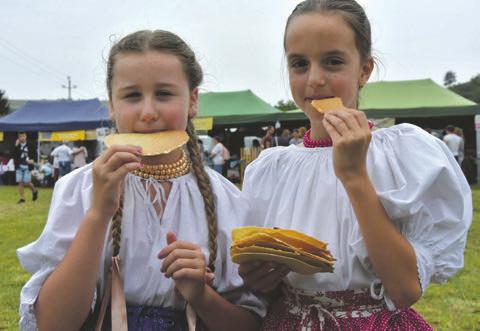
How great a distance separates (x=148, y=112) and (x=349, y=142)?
0.60 meters

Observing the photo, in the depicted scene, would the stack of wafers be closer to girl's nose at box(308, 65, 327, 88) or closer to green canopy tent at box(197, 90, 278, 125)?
girl's nose at box(308, 65, 327, 88)

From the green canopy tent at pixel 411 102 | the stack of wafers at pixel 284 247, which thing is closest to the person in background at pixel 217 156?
the green canopy tent at pixel 411 102

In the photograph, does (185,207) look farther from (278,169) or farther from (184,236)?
(278,169)

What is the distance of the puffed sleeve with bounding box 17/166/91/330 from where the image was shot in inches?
57.7

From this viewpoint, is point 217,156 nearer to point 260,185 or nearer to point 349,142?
point 260,185

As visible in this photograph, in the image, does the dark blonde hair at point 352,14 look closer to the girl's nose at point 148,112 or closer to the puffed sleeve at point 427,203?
the puffed sleeve at point 427,203

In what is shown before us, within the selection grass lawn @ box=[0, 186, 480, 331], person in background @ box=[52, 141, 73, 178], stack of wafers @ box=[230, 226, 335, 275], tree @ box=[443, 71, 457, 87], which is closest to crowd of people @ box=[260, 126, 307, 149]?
person in background @ box=[52, 141, 73, 178]

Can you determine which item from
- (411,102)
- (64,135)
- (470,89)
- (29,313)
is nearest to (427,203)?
(29,313)

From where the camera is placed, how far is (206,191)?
1.69 metres

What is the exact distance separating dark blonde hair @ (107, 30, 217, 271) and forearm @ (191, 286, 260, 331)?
0.11m

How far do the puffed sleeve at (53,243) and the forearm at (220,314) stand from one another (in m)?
0.41

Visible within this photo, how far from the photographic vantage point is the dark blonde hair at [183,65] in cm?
163

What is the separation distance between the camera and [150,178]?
1667mm

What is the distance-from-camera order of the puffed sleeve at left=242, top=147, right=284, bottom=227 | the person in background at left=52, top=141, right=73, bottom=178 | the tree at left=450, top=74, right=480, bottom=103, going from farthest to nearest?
the tree at left=450, top=74, right=480, bottom=103 → the person in background at left=52, top=141, right=73, bottom=178 → the puffed sleeve at left=242, top=147, right=284, bottom=227
